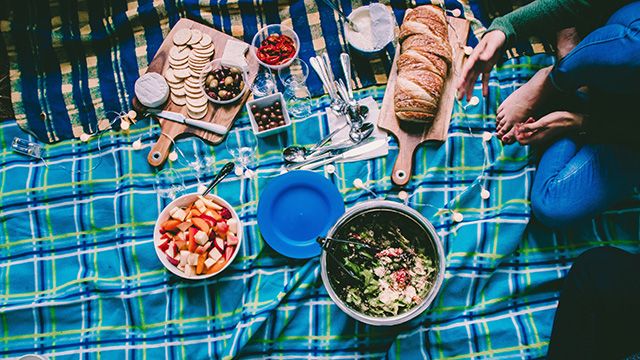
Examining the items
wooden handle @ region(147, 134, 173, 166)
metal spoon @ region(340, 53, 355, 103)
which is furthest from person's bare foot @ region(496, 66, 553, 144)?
wooden handle @ region(147, 134, 173, 166)

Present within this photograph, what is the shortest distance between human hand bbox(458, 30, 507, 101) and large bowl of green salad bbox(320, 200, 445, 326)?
53cm

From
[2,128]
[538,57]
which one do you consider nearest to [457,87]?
[538,57]

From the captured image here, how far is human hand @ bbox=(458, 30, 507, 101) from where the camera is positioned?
1776 millimetres

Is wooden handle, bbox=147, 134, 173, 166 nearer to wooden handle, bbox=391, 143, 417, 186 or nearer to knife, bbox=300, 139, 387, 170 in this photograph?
knife, bbox=300, 139, 387, 170

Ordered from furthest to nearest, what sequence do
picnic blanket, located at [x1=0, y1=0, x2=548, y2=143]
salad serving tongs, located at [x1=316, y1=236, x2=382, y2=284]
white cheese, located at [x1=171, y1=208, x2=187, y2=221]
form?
picnic blanket, located at [x1=0, y1=0, x2=548, y2=143]
white cheese, located at [x1=171, y1=208, x2=187, y2=221]
salad serving tongs, located at [x1=316, y1=236, x2=382, y2=284]

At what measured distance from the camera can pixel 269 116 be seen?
6.34 feet

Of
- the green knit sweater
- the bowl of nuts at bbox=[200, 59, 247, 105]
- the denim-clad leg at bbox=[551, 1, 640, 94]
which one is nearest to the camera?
the denim-clad leg at bbox=[551, 1, 640, 94]

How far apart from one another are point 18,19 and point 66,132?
514 mm

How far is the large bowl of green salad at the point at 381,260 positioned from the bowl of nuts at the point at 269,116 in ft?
1.60

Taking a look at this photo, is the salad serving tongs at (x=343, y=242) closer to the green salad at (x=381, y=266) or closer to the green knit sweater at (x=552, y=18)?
the green salad at (x=381, y=266)

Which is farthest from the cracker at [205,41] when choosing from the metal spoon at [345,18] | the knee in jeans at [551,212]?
the knee in jeans at [551,212]

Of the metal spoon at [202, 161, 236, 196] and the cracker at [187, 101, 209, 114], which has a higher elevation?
the cracker at [187, 101, 209, 114]

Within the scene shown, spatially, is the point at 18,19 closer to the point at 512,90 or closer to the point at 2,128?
the point at 2,128

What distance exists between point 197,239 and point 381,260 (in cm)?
63
